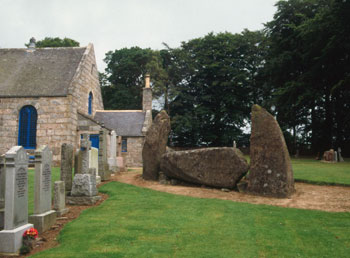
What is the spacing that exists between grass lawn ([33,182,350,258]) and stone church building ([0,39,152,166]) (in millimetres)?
13892

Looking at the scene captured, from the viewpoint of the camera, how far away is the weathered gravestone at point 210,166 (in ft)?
37.2

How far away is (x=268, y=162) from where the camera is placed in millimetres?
10477

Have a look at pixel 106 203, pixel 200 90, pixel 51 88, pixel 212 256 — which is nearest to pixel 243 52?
pixel 200 90

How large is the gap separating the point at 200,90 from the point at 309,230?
117 feet

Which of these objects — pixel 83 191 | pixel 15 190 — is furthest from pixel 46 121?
pixel 15 190

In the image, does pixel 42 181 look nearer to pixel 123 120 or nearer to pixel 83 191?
pixel 83 191

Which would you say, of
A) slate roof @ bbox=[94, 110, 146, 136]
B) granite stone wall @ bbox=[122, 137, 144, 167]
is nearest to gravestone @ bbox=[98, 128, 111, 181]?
granite stone wall @ bbox=[122, 137, 144, 167]

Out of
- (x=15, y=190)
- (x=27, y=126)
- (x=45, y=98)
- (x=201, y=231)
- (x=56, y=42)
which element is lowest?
(x=201, y=231)

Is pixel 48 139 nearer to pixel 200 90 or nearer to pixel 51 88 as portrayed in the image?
pixel 51 88

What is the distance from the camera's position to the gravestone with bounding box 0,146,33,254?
537cm

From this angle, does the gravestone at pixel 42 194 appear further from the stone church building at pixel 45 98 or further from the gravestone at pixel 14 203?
the stone church building at pixel 45 98

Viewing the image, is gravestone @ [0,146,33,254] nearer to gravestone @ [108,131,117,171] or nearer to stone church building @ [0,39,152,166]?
gravestone @ [108,131,117,171]

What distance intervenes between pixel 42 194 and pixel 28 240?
1475 millimetres

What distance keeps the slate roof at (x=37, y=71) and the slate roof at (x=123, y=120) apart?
20.8 feet
